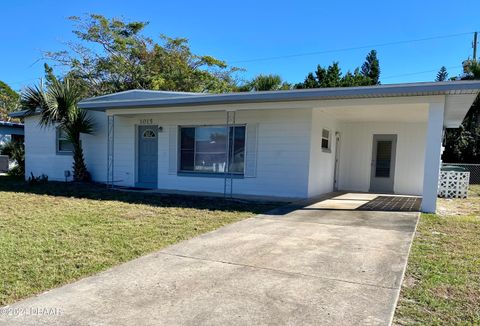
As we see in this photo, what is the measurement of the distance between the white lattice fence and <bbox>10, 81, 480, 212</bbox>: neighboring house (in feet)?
2.45

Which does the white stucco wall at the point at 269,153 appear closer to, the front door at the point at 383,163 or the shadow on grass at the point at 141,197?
the shadow on grass at the point at 141,197

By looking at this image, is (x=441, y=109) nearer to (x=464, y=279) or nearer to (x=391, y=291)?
(x=464, y=279)

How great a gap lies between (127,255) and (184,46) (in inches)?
923

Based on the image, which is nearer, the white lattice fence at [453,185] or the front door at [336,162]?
the white lattice fence at [453,185]

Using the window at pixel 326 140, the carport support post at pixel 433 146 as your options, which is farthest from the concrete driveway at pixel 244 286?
the window at pixel 326 140

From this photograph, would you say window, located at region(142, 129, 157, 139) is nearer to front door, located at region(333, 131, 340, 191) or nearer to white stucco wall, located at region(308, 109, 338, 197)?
white stucco wall, located at region(308, 109, 338, 197)

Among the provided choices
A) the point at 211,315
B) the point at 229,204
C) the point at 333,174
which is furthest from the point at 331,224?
the point at 333,174

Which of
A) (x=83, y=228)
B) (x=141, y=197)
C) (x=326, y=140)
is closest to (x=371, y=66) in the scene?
(x=326, y=140)

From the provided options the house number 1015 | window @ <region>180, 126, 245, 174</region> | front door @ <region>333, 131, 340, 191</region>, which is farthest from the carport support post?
the house number 1015

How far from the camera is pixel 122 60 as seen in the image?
2466 centimetres

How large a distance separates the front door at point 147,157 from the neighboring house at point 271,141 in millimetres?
35

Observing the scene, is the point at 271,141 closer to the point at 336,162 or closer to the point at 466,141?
the point at 336,162

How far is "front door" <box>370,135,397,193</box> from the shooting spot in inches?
525

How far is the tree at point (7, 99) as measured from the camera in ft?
130
